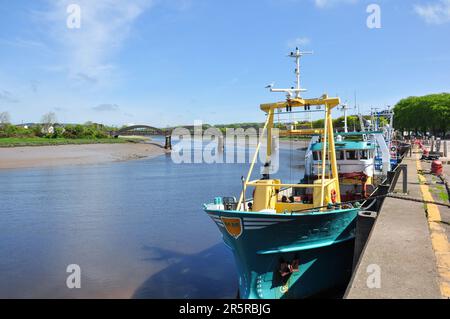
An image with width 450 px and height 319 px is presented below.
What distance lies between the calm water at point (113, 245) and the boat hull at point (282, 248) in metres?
2.92

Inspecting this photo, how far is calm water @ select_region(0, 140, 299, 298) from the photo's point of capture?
556 inches

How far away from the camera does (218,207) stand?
12.0m

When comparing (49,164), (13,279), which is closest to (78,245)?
(13,279)

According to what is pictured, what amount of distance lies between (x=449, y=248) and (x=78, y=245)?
1627 centimetres

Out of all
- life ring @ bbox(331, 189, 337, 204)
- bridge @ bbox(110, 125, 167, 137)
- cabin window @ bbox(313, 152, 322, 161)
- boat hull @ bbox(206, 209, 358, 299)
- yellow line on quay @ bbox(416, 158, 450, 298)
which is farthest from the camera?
bridge @ bbox(110, 125, 167, 137)

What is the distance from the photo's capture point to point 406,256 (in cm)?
886

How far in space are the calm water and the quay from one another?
6187 millimetres

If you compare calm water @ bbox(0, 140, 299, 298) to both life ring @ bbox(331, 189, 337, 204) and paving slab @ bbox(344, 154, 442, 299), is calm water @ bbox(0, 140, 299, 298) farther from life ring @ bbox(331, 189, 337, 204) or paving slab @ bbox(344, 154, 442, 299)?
paving slab @ bbox(344, 154, 442, 299)

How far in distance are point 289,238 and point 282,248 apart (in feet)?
1.18

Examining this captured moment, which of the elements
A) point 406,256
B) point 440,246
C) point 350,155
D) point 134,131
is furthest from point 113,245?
point 134,131

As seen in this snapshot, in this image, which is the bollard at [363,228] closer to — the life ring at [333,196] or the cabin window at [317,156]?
the life ring at [333,196]

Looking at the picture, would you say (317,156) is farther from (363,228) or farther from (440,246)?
(440,246)

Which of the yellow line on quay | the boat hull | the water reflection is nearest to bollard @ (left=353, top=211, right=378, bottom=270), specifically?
the boat hull
